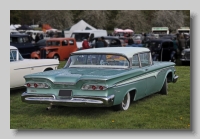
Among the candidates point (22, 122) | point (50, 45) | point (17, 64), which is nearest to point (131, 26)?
point (50, 45)

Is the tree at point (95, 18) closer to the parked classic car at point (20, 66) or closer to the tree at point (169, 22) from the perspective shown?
the tree at point (169, 22)

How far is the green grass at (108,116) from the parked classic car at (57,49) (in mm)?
10666

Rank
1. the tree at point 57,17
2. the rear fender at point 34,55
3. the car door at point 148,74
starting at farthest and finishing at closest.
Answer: the tree at point 57,17 → the rear fender at point 34,55 → the car door at point 148,74

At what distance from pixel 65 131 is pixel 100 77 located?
1248mm

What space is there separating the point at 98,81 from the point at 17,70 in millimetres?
3314

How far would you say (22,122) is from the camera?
256 inches

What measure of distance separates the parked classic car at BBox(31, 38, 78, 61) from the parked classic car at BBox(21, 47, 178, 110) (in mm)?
11177

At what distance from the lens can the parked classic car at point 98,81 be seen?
6363 millimetres

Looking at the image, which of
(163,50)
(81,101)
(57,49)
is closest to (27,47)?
(57,49)

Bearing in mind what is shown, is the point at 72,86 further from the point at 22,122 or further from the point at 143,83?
the point at 143,83

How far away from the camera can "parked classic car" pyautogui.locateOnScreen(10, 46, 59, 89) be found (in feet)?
29.2

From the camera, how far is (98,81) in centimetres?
631

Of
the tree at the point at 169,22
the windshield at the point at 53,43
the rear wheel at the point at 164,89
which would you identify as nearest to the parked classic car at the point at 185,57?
the windshield at the point at 53,43

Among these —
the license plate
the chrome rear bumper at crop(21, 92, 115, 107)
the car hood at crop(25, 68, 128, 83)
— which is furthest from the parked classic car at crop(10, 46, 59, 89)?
the license plate
